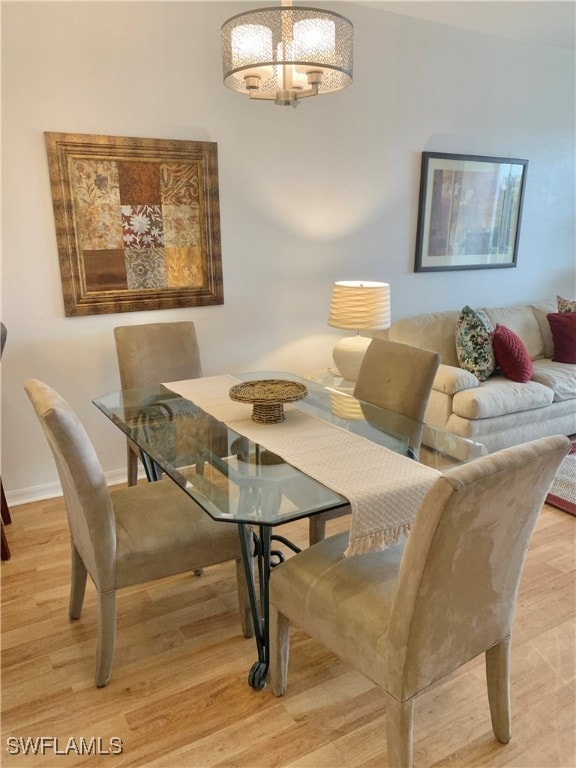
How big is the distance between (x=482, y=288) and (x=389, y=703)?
367 cm

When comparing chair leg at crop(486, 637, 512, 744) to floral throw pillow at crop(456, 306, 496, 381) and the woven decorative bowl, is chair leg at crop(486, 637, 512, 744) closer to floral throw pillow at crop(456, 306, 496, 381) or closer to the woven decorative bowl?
the woven decorative bowl

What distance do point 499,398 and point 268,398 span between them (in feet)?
6.16

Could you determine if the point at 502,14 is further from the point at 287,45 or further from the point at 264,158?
the point at 287,45

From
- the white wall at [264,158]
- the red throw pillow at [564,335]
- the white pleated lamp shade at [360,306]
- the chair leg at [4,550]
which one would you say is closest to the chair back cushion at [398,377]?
the white pleated lamp shade at [360,306]

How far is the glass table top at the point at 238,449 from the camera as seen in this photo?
155 cm

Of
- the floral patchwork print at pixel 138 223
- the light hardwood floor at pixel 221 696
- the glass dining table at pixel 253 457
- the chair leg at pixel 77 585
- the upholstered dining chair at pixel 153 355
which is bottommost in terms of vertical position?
the light hardwood floor at pixel 221 696

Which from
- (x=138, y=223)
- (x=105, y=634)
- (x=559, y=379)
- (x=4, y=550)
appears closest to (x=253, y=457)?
(x=105, y=634)

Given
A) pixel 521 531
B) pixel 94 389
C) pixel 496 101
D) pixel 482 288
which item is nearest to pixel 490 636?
pixel 521 531

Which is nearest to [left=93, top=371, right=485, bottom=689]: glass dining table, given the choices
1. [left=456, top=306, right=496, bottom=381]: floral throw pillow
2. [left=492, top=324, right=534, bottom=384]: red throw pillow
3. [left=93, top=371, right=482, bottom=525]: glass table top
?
[left=93, top=371, right=482, bottom=525]: glass table top

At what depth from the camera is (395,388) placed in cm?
241

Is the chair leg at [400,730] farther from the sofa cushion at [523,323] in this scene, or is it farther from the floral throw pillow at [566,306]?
the floral throw pillow at [566,306]

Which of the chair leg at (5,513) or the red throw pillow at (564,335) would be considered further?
the red throw pillow at (564,335)

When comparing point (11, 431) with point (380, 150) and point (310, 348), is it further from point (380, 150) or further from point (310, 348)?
point (380, 150)

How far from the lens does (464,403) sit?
10.8ft
